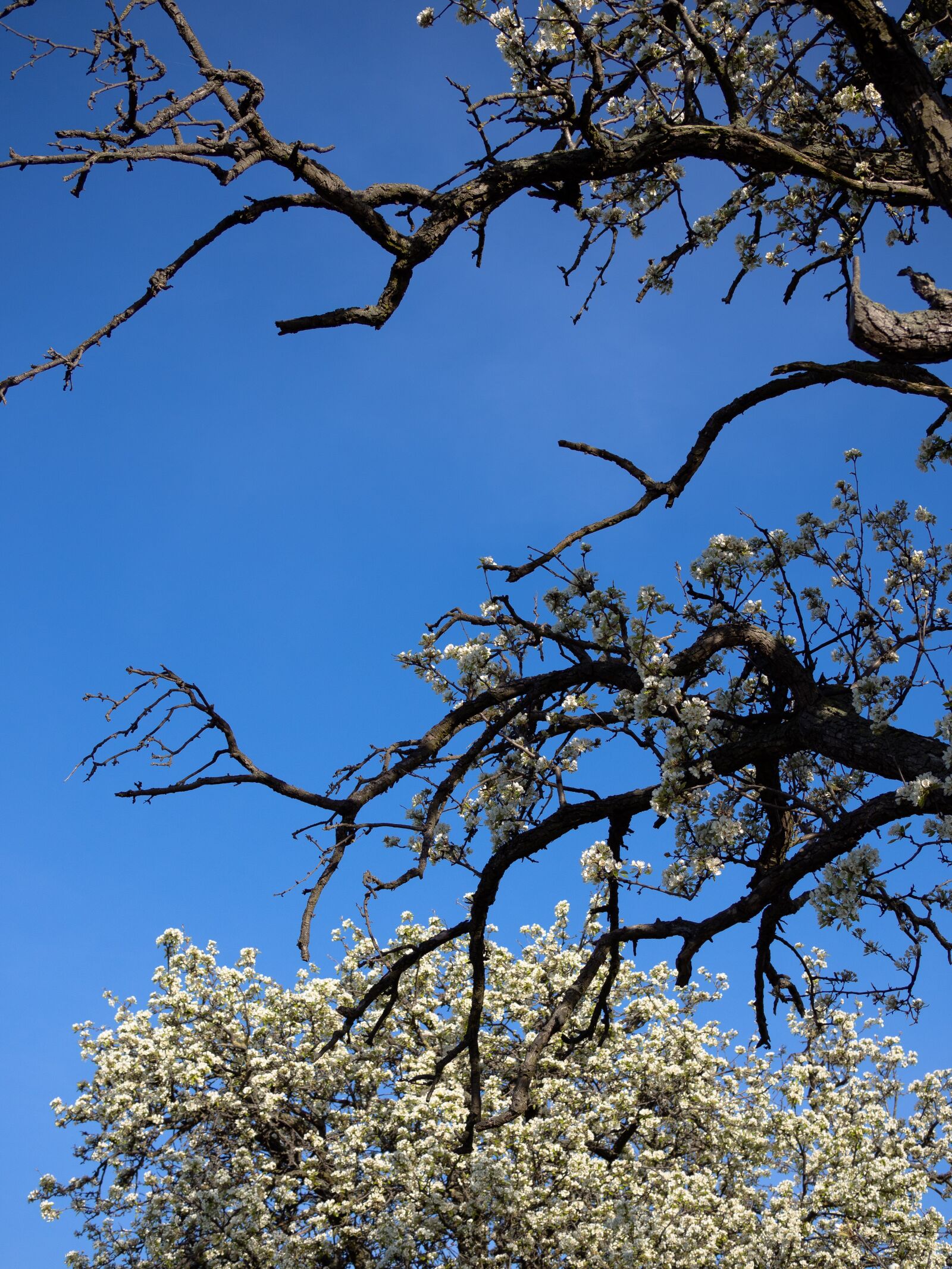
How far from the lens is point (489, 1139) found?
12.2m

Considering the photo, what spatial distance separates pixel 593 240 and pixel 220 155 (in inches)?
129

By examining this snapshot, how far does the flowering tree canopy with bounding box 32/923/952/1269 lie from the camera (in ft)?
40.2

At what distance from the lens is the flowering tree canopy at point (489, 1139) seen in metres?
12.3

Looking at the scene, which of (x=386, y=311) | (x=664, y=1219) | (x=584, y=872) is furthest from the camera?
(x=664, y=1219)

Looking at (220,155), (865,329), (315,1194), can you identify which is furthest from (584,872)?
(315,1194)

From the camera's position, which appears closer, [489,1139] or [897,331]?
[897,331]

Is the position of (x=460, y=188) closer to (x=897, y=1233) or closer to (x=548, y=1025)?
(x=548, y=1025)

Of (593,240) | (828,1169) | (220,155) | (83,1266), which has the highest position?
(593,240)

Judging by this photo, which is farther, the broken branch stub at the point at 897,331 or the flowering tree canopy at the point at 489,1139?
the flowering tree canopy at the point at 489,1139

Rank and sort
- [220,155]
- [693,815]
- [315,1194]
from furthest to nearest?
1. [315,1194]
2. [693,815]
3. [220,155]

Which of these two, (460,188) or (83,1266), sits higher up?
(460,188)

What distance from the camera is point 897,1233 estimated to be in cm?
1355

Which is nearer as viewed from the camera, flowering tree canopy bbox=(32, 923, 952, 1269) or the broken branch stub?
the broken branch stub

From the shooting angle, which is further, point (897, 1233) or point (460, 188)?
point (897, 1233)
